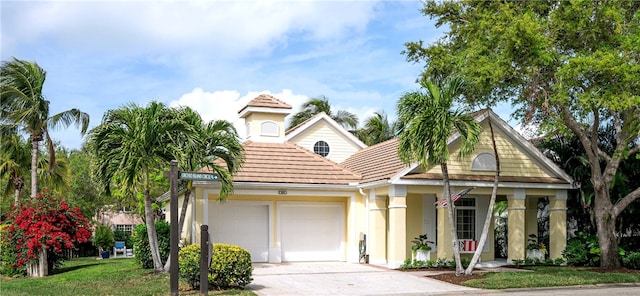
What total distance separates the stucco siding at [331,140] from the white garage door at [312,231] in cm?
478

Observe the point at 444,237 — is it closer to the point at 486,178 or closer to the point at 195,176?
the point at 486,178

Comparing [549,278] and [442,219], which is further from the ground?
[442,219]

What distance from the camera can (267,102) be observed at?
87.4 ft

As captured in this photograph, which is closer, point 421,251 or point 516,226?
point 421,251

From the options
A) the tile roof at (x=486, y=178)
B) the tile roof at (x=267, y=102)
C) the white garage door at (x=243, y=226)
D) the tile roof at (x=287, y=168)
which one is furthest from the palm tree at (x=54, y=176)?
the tile roof at (x=486, y=178)

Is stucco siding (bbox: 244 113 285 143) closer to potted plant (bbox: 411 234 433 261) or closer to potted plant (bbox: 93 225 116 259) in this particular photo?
potted plant (bbox: 411 234 433 261)

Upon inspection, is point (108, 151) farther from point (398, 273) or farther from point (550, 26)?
point (550, 26)

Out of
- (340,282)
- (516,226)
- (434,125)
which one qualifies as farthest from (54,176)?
(516,226)

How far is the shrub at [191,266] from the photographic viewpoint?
48.2 feet

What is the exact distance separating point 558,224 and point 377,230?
20.9 feet

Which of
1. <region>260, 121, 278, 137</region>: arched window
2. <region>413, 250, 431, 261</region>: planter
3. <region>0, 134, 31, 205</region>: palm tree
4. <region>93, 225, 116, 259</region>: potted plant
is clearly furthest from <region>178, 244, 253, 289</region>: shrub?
<region>93, 225, 116, 259</region>: potted plant

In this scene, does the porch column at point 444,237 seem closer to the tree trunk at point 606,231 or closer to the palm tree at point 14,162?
the tree trunk at point 606,231

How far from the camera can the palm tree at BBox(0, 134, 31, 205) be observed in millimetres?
29062

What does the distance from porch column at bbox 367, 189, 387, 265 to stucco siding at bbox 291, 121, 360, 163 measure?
246 inches
